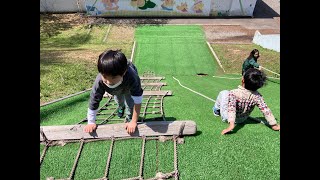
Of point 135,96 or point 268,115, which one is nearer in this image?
point 135,96

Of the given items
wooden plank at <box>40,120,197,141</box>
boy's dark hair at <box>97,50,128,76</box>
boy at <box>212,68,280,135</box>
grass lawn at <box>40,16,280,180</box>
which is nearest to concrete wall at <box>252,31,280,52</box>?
grass lawn at <box>40,16,280,180</box>

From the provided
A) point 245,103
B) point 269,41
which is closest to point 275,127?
point 245,103

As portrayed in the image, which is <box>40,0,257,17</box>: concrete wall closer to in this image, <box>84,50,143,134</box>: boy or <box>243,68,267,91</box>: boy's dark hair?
<box>243,68,267,91</box>: boy's dark hair

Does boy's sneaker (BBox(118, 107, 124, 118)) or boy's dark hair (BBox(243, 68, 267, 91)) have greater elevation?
boy's dark hair (BBox(243, 68, 267, 91))

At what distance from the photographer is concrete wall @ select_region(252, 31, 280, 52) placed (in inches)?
629

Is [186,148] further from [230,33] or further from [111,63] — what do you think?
[230,33]

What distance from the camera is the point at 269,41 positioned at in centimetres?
1631

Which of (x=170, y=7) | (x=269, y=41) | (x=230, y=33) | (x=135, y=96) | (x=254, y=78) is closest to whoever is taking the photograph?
(x=135, y=96)

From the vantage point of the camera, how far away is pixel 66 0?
24.5 m

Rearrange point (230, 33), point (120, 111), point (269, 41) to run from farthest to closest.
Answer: point (230, 33)
point (269, 41)
point (120, 111)

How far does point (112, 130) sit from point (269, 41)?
14.6 meters

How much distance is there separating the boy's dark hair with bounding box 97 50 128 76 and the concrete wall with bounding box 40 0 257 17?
69.8ft
